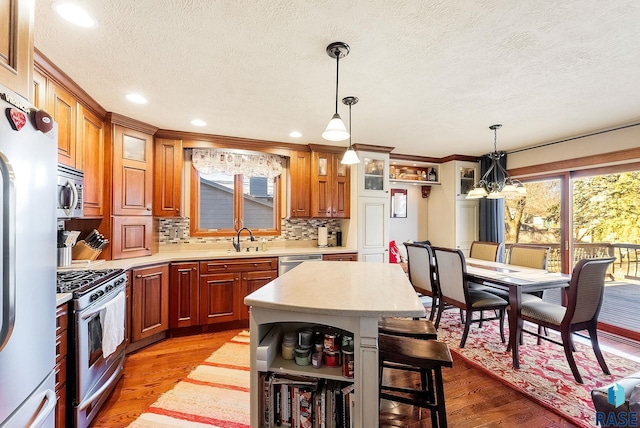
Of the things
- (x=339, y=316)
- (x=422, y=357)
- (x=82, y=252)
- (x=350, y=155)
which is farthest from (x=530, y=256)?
(x=82, y=252)

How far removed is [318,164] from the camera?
3.99m

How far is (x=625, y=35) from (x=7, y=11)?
9.55 feet

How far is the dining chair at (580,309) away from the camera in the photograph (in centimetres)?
219

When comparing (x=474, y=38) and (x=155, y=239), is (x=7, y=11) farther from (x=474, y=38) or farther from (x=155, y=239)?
(x=155, y=239)

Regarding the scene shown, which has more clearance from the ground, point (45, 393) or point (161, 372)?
point (45, 393)

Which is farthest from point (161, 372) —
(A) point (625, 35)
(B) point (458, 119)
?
(A) point (625, 35)

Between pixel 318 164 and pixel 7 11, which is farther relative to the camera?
pixel 318 164

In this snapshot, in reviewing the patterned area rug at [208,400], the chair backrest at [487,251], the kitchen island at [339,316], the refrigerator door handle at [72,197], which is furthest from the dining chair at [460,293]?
the refrigerator door handle at [72,197]

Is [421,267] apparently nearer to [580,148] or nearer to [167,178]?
[580,148]

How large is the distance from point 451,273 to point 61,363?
10.4ft

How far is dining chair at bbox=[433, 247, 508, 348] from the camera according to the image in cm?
276

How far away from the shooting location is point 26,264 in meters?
0.97

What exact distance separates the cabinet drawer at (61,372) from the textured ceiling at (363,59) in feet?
6.11

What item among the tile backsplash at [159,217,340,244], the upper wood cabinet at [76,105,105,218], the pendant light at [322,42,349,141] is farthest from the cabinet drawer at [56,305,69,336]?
the tile backsplash at [159,217,340,244]
